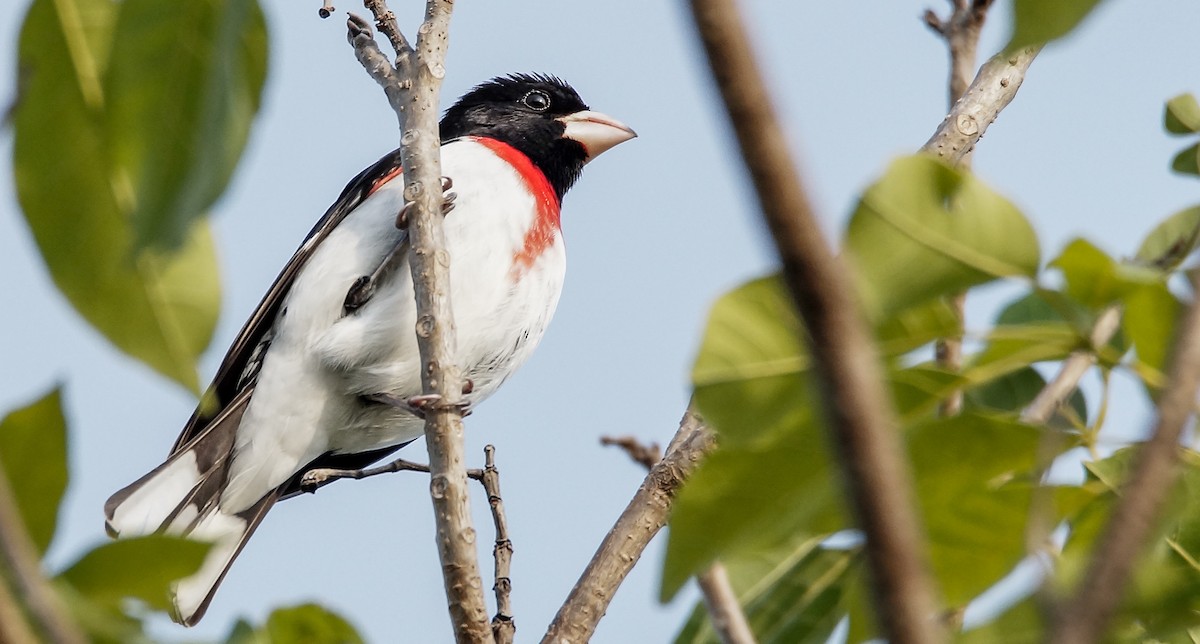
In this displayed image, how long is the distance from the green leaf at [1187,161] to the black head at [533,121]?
3.67m

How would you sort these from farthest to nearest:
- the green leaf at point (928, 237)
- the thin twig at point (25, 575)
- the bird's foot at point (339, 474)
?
1. the bird's foot at point (339, 474)
2. the green leaf at point (928, 237)
3. the thin twig at point (25, 575)

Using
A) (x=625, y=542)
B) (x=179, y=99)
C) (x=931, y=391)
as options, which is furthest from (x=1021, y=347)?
(x=625, y=542)

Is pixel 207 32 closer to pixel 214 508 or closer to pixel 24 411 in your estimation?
pixel 24 411

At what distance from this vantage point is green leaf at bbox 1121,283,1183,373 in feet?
3.90

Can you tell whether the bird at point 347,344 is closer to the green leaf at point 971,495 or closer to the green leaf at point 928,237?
the green leaf at point 971,495

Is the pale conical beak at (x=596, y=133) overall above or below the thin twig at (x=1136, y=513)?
above

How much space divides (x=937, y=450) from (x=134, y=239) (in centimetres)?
70

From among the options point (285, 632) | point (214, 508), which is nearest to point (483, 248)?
point (214, 508)

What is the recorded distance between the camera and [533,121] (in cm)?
563

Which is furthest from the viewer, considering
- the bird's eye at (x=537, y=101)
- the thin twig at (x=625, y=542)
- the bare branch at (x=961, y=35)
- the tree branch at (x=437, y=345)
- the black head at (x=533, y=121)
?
the bird's eye at (x=537, y=101)

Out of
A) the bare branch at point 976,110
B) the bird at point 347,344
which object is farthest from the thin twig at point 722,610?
the bird at point 347,344

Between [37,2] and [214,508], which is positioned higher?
[37,2]

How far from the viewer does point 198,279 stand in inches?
38.1

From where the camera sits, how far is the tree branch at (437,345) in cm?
304
